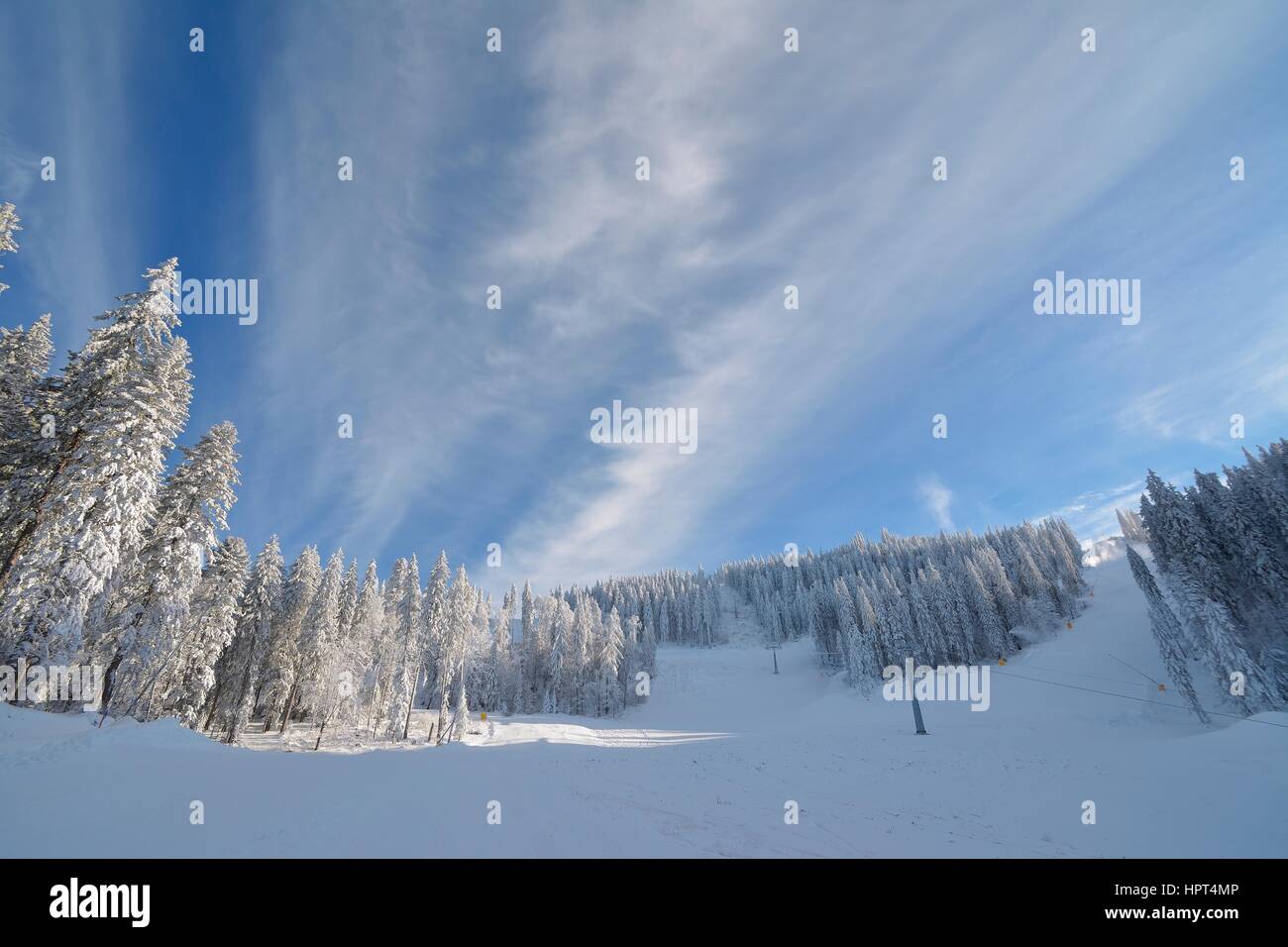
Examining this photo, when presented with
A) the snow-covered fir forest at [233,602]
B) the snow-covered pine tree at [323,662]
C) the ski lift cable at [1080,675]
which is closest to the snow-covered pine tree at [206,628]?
the snow-covered fir forest at [233,602]

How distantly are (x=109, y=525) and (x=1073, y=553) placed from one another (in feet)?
438

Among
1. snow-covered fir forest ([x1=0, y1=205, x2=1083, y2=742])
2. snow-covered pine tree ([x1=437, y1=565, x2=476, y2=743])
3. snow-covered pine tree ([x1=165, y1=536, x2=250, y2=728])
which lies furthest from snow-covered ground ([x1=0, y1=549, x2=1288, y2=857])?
snow-covered pine tree ([x1=437, y1=565, x2=476, y2=743])

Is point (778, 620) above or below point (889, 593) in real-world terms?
below

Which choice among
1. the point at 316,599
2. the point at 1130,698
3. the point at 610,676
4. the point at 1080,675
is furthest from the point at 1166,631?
the point at 316,599

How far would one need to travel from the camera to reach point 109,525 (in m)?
18.3

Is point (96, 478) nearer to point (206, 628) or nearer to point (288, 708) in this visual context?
point (206, 628)

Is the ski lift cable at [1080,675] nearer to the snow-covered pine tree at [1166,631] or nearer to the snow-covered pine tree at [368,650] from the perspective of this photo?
the snow-covered pine tree at [1166,631]

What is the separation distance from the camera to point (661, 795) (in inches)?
618

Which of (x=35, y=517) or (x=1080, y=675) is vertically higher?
(x=35, y=517)

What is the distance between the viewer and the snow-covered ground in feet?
30.9

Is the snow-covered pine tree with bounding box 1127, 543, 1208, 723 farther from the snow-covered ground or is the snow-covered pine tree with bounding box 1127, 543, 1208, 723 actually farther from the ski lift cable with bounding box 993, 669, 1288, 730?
the snow-covered ground

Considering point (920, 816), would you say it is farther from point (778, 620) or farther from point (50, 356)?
point (778, 620)

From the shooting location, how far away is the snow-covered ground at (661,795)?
9.41 metres
